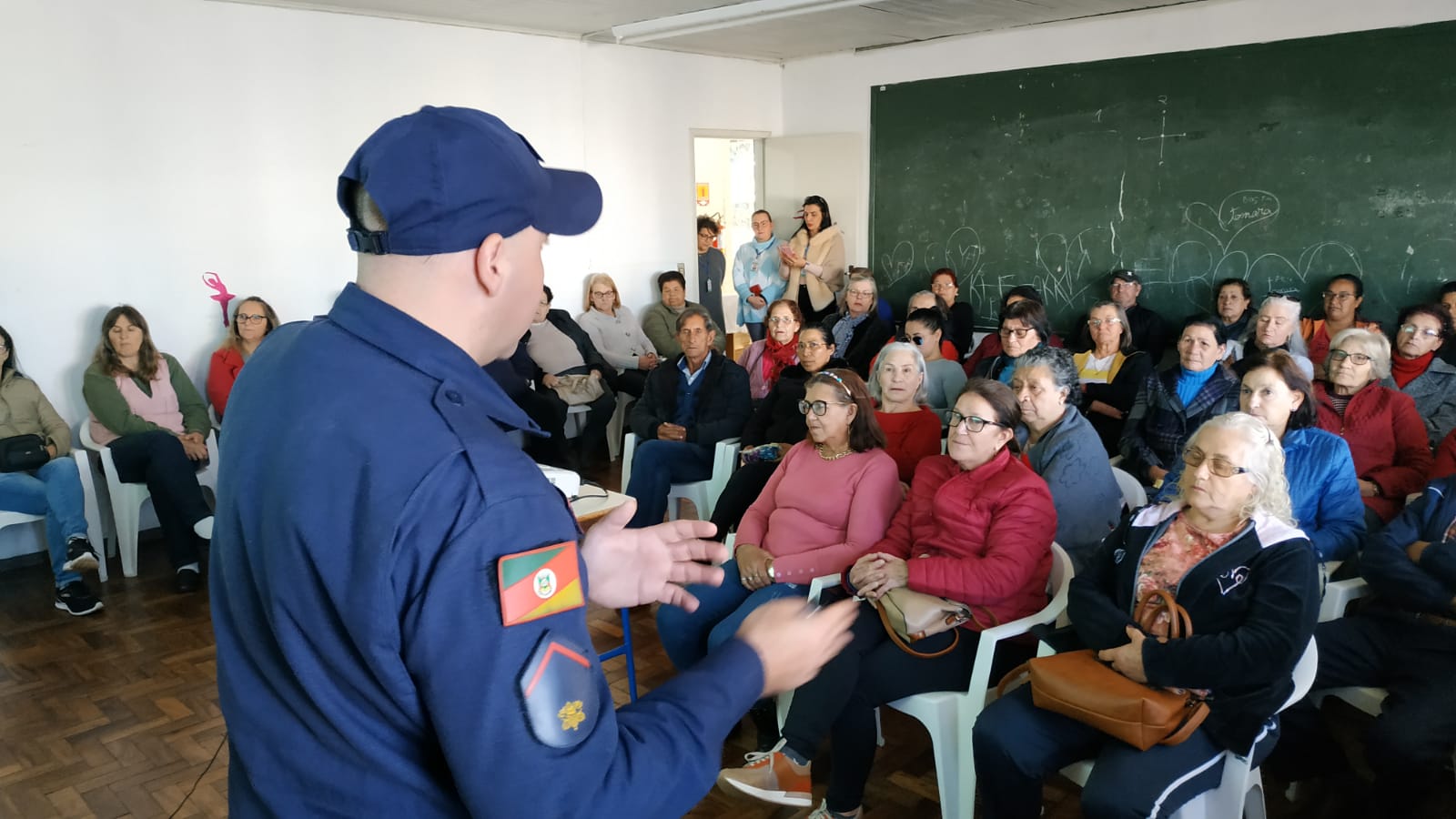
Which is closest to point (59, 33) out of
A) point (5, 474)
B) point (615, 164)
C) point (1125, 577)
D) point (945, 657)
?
point (5, 474)

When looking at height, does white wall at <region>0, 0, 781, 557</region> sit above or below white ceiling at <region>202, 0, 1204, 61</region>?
below

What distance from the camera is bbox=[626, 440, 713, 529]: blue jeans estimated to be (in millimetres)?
4332

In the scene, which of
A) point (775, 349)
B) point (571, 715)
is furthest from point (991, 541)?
point (775, 349)

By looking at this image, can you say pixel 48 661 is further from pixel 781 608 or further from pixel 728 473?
pixel 781 608

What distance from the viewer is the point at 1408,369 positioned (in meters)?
4.27

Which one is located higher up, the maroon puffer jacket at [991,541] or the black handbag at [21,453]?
the maroon puffer jacket at [991,541]

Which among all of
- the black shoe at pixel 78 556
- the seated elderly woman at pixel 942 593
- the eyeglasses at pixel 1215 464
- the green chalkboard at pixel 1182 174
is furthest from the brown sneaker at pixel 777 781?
the green chalkboard at pixel 1182 174

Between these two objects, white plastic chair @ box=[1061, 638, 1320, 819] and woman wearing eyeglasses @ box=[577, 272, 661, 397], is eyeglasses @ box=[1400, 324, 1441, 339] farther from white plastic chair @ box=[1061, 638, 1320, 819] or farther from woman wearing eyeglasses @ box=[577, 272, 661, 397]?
woman wearing eyeglasses @ box=[577, 272, 661, 397]

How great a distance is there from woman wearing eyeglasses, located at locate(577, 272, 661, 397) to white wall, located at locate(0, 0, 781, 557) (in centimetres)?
38

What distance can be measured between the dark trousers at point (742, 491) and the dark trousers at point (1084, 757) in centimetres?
164

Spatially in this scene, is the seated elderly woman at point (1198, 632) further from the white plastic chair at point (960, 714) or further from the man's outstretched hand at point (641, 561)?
the man's outstretched hand at point (641, 561)

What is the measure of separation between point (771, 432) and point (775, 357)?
35.3 inches

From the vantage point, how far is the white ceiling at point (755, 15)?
534cm

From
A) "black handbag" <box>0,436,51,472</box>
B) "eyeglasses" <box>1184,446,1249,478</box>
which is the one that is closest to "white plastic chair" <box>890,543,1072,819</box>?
"eyeglasses" <box>1184,446,1249,478</box>
